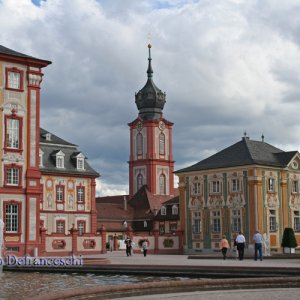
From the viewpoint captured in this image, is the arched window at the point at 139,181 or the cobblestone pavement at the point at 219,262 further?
the arched window at the point at 139,181

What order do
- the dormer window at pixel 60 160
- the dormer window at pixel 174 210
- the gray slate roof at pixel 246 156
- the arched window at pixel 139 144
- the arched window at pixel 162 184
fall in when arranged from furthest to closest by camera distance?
the arched window at pixel 139 144, the arched window at pixel 162 184, the dormer window at pixel 174 210, the dormer window at pixel 60 160, the gray slate roof at pixel 246 156

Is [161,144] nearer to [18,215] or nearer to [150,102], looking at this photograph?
[150,102]

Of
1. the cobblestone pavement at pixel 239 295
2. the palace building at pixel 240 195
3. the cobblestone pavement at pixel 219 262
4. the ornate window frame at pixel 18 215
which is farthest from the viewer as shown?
the palace building at pixel 240 195

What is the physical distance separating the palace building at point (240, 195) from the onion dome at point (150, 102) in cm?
4580

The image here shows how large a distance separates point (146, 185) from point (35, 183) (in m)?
59.7

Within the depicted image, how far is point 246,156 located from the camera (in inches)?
2343

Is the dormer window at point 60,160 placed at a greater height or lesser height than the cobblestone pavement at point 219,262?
greater

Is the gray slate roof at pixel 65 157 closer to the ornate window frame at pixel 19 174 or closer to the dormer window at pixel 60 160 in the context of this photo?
the dormer window at pixel 60 160

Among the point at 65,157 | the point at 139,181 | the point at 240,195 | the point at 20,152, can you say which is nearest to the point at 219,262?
the point at 20,152

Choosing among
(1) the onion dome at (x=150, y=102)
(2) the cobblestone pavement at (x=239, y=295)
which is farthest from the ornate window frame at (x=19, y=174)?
(1) the onion dome at (x=150, y=102)

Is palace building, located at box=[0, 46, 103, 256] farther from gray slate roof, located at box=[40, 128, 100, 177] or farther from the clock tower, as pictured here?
the clock tower

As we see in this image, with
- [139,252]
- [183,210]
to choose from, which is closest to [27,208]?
[139,252]

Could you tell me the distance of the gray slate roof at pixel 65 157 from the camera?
238 ft

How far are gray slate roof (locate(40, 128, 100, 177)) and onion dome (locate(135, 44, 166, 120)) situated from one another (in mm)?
33918
